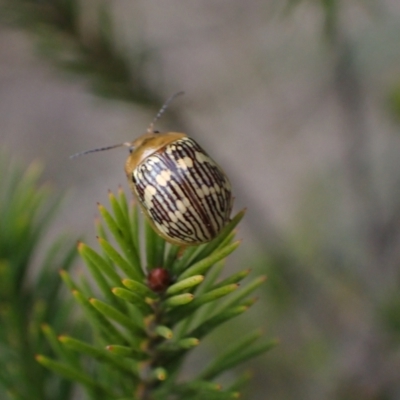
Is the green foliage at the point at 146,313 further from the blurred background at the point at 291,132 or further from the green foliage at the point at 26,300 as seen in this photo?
the blurred background at the point at 291,132

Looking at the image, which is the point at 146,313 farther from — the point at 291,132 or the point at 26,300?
the point at 291,132

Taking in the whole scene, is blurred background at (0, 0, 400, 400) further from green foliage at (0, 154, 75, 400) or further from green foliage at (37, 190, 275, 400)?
green foliage at (37, 190, 275, 400)

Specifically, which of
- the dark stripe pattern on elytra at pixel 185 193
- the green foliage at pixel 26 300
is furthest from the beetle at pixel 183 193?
the green foliage at pixel 26 300

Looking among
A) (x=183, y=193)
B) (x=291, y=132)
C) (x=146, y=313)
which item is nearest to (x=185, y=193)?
(x=183, y=193)

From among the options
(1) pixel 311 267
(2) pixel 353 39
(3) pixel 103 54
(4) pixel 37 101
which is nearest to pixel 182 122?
(3) pixel 103 54

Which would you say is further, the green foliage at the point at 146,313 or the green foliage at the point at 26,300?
the green foliage at the point at 26,300

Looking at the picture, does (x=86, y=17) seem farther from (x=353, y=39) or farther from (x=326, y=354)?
(x=326, y=354)
